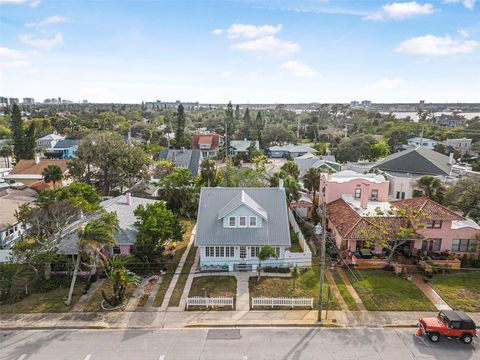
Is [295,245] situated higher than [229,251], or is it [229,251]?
[229,251]

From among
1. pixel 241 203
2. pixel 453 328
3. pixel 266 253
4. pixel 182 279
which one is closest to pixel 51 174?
pixel 182 279

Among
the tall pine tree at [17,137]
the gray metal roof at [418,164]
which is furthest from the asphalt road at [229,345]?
the tall pine tree at [17,137]

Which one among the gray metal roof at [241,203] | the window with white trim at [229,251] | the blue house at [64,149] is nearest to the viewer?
the window with white trim at [229,251]

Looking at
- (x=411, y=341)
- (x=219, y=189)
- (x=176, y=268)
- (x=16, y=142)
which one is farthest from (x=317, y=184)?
(x=16, y=142)

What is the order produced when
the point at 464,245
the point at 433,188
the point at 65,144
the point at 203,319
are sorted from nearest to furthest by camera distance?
the point at 203,319, the point at 464,245, the point at 433,188, the point at 65,144

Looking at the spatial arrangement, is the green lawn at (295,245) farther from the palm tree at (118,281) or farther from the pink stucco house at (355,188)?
the palm tree at (118,281)

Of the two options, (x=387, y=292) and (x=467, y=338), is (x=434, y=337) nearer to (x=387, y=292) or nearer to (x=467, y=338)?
(x=467, y=338)
